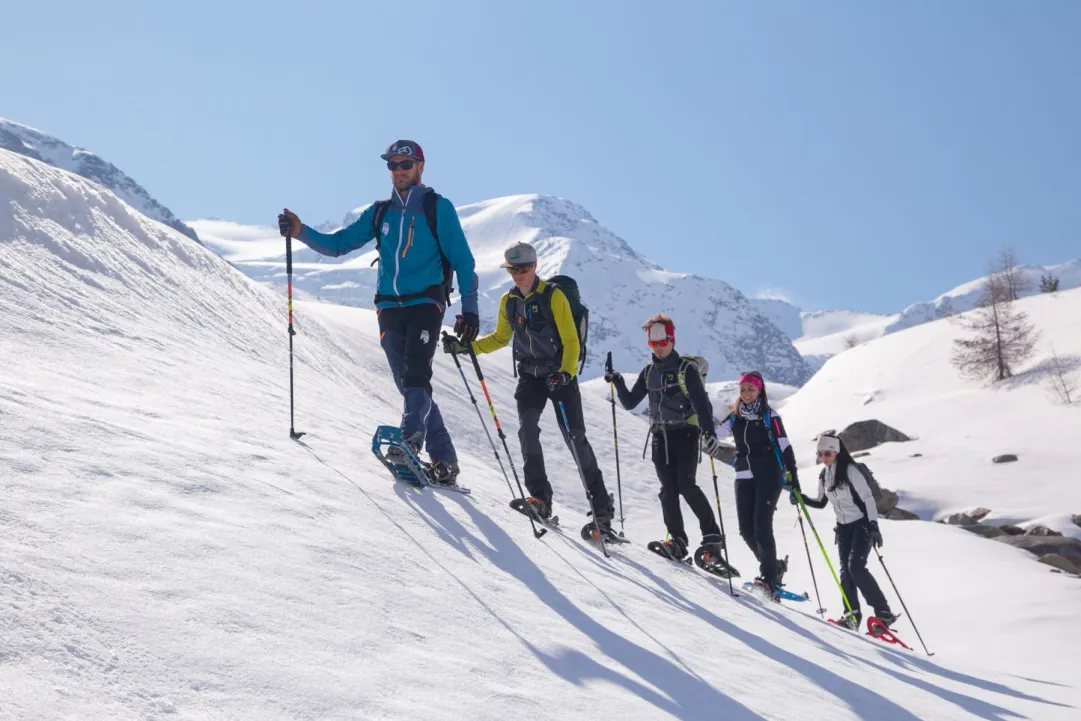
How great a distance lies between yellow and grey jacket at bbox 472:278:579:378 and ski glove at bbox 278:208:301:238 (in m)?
1.68

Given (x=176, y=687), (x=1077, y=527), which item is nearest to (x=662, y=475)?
Answer: (x=176, y=687)

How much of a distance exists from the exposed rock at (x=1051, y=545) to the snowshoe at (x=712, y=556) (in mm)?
12502

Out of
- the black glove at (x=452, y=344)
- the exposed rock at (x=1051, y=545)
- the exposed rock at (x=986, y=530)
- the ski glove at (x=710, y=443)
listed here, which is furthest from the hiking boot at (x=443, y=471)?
the exposed rock at (x=986, y=530)

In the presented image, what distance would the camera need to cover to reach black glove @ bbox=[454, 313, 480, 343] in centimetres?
639

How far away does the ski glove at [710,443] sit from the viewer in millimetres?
7475

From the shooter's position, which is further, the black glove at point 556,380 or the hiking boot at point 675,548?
the hiking boot at point 675,548

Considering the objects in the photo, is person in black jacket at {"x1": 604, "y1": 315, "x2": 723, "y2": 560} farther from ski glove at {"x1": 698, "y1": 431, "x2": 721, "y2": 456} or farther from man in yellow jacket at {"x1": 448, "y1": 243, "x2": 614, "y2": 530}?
man in yellow jacket at {"x1": 448, "y1": 243, "x2": 614, "y2": 530}

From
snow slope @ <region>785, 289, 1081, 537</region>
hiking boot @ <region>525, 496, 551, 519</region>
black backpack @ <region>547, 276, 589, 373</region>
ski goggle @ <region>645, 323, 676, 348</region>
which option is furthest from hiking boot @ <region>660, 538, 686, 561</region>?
snow slope @ <region>785, 289, 1081, 537</region>

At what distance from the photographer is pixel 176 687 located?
2.63m

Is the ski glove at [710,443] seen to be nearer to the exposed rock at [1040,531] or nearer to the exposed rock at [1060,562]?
the exposed rock at [1060,562]

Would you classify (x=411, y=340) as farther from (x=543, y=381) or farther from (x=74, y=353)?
(x=74, y=353)

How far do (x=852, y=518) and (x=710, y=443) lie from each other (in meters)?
2.88

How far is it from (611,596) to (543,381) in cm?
237

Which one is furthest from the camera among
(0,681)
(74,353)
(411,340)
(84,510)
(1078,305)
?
(1078,305)
